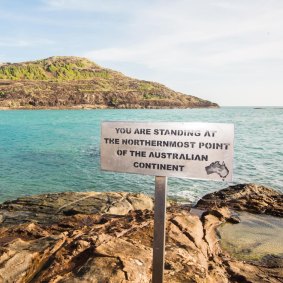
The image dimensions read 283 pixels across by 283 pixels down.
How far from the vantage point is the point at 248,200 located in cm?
1348

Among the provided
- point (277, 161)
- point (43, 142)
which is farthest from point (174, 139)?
point (43, 142)

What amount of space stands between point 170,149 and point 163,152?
0.11 m

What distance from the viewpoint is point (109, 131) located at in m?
5.07

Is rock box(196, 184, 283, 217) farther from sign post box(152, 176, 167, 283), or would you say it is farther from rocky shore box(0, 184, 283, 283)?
→ sign post box(152, 176, 167, 283)

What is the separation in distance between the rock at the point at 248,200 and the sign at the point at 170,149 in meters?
8.05

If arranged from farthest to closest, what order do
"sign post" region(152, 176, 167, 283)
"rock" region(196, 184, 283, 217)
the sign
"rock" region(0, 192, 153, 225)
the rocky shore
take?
"rock" region(196, 184, 283, 217), "rock" region(0, 192, 153, 225), the rocky shore, "sign post" region(152, 176, 167, 283), the sign

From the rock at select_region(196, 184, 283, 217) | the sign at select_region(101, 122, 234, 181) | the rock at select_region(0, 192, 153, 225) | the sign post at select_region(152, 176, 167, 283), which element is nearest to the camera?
the sign at select_region(101, 122, 234, 181)

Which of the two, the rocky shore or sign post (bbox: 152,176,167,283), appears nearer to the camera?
sign post (bbox: 152,176,167,283)

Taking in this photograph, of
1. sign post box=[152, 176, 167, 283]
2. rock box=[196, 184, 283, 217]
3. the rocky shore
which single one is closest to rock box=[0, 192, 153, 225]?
the rocky shore

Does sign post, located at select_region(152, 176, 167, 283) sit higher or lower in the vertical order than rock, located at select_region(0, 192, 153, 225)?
higher

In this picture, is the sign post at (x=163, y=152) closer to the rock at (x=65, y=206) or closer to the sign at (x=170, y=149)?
the sign at (x=170, y=149)

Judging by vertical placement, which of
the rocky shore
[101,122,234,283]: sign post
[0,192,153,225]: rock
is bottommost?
[0,192,153,225]: rock

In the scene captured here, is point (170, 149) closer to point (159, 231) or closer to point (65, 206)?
point (159, 231)

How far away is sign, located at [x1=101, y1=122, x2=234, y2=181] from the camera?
441 centimetres
